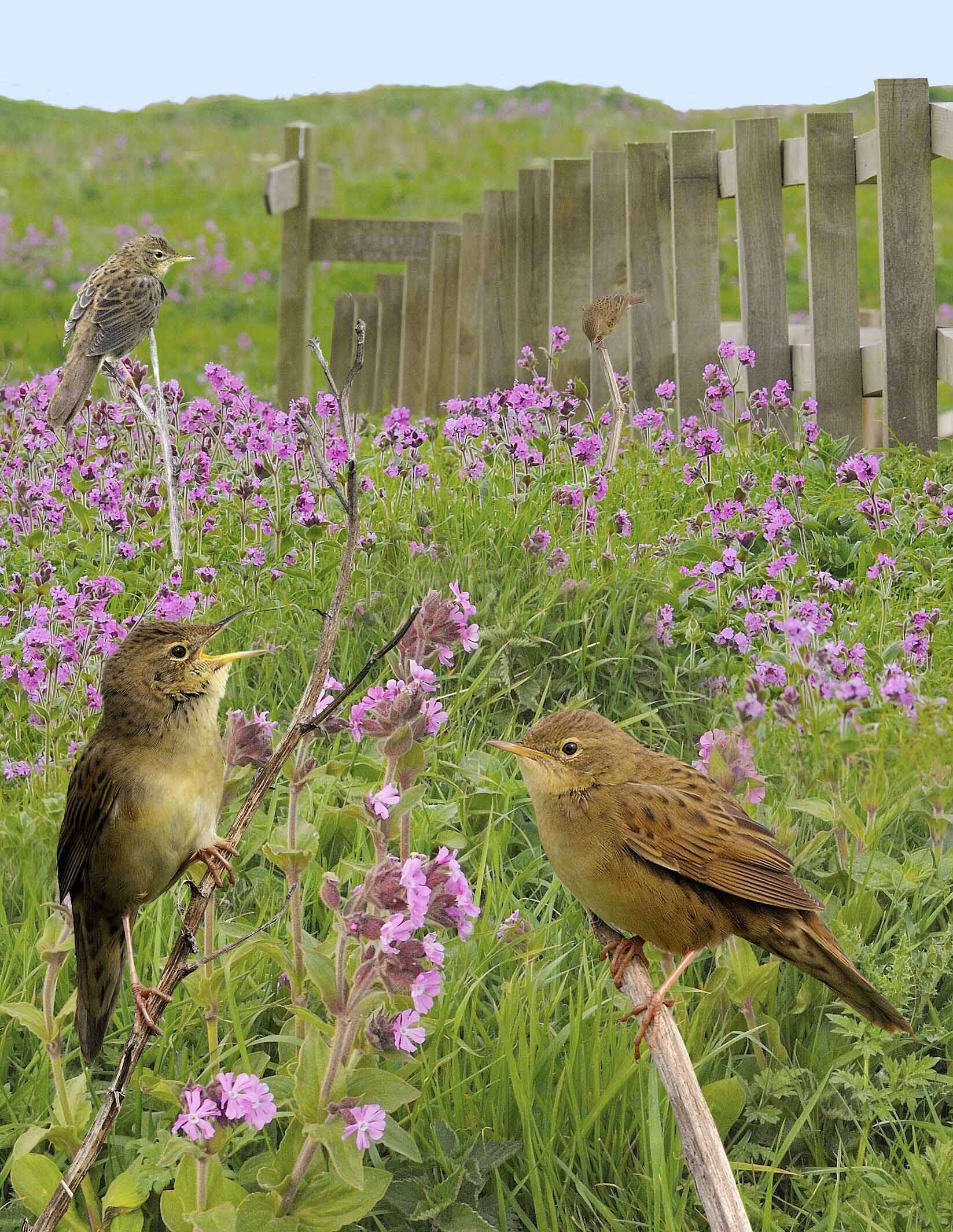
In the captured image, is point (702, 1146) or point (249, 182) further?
point (249, 182)

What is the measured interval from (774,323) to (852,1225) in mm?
7304

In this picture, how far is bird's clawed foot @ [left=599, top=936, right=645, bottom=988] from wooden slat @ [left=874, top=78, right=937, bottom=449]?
6.27m

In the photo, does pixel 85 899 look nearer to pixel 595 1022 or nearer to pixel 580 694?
pixel 595 1022

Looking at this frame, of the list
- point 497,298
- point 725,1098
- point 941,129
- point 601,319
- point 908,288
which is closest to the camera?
point 725,1098

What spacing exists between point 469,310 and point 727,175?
13.6 ft

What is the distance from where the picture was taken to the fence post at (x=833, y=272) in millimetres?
8664

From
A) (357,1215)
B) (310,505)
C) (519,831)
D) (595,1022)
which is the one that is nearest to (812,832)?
(519,831)

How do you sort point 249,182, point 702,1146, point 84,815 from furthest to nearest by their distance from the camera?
point 249,182 → point 84,815 → point 702,1146

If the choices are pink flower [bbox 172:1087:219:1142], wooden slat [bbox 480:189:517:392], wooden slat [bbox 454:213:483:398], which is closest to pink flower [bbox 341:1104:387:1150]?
pink flower [bbox 172:1087:219:1142]

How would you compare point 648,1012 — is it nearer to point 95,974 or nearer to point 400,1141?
point 400,1141

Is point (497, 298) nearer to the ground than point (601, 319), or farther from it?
farther from it

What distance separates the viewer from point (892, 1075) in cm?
304

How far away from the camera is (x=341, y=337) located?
16.4 m

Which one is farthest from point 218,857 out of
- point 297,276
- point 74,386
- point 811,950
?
point 297,276
